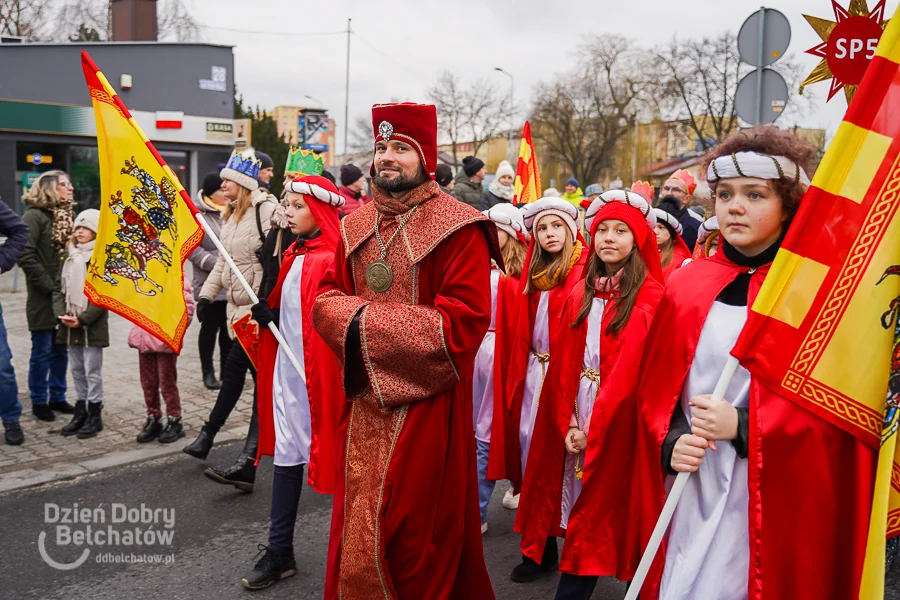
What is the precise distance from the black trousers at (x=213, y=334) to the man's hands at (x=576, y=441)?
462cm

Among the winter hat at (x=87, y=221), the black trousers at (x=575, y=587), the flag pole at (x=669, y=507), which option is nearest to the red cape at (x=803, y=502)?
the flag pole at (x=669, y=507)

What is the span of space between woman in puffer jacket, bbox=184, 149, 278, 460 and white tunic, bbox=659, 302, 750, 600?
147 inches

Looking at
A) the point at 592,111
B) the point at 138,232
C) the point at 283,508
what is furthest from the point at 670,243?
the point at 592,111

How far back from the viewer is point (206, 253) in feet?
25.3

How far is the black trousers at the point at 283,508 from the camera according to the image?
413 centimetres

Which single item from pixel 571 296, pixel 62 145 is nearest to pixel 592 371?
pixel 571 296

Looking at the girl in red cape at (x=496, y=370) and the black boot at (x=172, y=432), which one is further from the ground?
the girl in red cape at (x=496, y=370)

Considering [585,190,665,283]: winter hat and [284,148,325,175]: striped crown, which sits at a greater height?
[284,148,325,175]: striped crown

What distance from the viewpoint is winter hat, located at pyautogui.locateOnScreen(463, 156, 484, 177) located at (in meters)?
10.0

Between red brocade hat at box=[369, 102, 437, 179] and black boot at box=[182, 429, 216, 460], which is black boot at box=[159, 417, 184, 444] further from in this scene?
red brocade hat at box=[369, 102, 437, 179]

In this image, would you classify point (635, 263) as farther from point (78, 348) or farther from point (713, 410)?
point (78, 348)

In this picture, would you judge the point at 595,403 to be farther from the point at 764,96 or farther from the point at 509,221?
the point at 764,96

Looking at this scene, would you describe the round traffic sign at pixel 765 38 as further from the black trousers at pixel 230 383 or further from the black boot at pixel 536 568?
the black trousers at pixel 230 383

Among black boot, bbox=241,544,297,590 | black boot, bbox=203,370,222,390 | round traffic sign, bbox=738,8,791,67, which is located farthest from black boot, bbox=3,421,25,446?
round traffic sign, bbox=738,8,791,67
